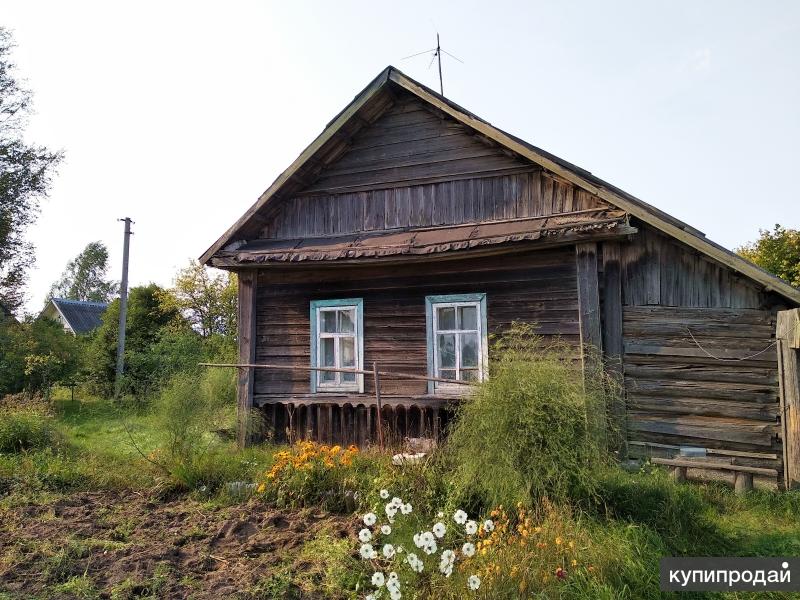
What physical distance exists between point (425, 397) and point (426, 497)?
3072 millimetres

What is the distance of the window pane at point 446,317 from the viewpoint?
8.35 m

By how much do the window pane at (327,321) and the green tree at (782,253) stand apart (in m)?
15.9

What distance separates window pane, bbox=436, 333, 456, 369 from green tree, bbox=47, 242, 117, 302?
177 ft

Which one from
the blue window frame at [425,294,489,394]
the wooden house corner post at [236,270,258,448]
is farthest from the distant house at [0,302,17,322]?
the blue window frame at [425,294,489,394]

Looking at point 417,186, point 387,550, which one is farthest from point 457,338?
point 387,550

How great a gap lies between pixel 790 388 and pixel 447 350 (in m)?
4.41

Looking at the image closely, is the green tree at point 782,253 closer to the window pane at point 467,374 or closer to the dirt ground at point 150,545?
the window pane at point 467,374

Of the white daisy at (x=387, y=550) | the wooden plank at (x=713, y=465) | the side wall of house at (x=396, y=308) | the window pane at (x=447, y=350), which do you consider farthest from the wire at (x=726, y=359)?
the white daisy at (x=387, y=550)

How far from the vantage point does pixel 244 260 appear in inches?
355

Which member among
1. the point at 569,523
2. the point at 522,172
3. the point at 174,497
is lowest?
the point at 174,497

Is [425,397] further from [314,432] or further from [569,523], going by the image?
[569,523]

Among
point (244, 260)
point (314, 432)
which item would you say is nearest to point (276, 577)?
point (314, 432)

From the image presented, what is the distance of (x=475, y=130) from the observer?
335 inches

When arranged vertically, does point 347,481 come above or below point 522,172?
below
